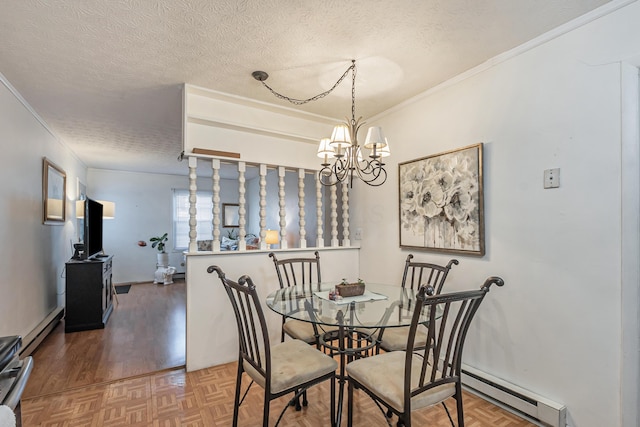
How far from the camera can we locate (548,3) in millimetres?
1646

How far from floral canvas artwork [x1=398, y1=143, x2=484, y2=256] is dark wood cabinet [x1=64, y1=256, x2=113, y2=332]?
3682 millimetres

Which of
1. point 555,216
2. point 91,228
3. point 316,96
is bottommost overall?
point 91,228

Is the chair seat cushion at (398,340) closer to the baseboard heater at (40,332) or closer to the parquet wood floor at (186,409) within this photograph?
the parquet wood floor at (186,409)

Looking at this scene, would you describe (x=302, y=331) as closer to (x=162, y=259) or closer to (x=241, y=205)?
(x=241, y=205)

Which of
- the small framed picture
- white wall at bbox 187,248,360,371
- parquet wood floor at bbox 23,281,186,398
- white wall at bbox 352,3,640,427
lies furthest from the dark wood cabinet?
white wall at bbox 352,3,640,427

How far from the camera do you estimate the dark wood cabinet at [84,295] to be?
3.61 m

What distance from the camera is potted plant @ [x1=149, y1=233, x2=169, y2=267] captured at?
674 cm

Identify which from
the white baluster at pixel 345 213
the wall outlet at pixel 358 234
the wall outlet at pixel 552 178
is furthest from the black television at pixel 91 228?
the wall outlet at pixel 552 178

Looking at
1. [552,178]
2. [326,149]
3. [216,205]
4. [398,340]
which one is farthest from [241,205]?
[552,178]

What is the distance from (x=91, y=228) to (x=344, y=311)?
3.83 metres

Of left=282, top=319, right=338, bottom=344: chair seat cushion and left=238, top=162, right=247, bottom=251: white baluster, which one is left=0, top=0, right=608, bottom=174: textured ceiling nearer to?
left=238, top=162, right=247, bottom=251: white baluster

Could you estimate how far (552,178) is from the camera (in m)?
1.87

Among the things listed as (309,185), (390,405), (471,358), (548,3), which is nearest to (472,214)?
(471,358)

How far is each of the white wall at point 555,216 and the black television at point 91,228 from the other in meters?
4.09
